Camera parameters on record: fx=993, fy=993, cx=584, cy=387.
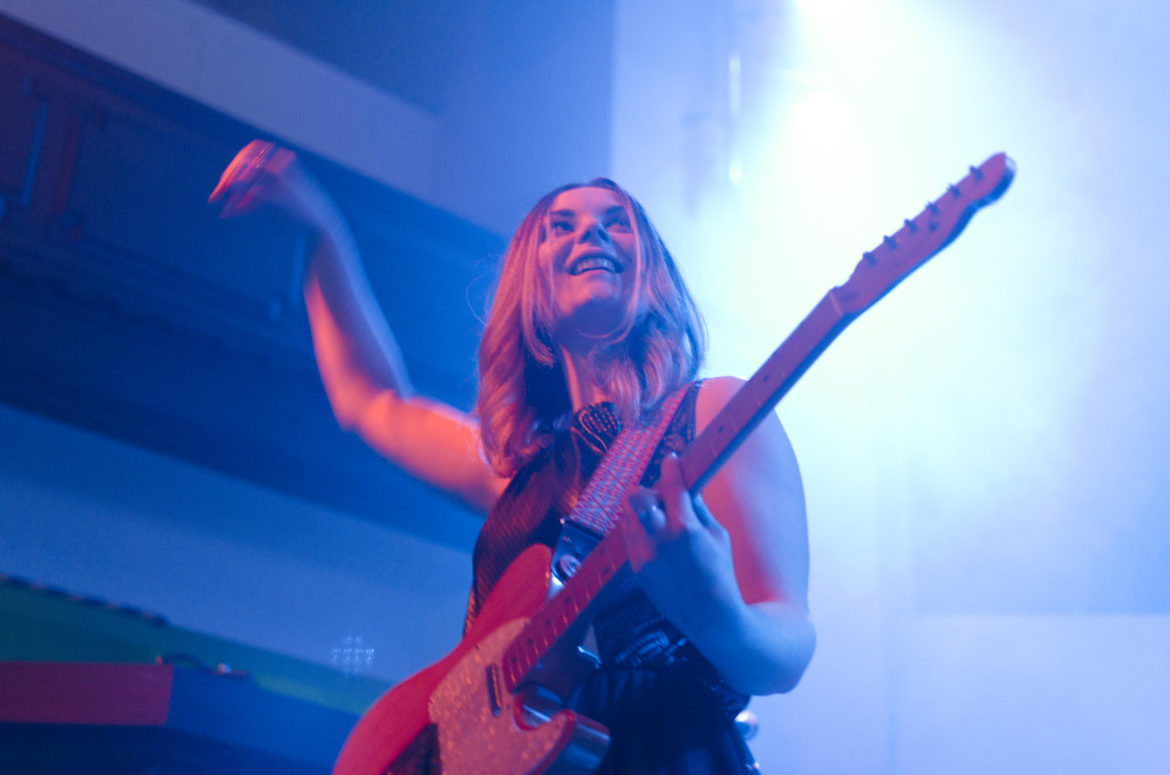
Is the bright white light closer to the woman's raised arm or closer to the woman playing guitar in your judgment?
the woman playing guitar

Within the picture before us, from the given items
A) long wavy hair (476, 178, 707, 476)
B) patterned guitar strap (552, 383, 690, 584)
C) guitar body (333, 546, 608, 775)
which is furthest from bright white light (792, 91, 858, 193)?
guitar body (333, 546, 608, 775)

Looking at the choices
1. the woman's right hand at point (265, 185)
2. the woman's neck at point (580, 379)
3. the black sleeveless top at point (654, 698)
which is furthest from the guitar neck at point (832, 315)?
the woman's right hand at point (265, 185)

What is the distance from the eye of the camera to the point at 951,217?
876 millimetres

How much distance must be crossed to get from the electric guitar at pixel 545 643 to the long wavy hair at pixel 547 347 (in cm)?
34

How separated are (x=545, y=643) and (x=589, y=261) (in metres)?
0.68

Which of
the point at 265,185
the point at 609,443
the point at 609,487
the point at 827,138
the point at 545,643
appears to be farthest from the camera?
the point at 827,138

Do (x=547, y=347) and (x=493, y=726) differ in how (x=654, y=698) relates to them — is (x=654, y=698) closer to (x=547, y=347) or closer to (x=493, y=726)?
(x=493, y=726)

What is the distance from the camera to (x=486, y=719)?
1.04 meters

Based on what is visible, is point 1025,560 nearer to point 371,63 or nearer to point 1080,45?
point 1080,45

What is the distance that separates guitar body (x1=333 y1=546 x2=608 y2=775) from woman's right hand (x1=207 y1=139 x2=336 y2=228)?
825 mm

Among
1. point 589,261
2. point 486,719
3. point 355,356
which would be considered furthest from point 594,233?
point 486,719

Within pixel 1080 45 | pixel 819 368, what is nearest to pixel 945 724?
pixel 819 368

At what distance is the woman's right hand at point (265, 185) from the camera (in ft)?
5.45

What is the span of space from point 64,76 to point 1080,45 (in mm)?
2861
